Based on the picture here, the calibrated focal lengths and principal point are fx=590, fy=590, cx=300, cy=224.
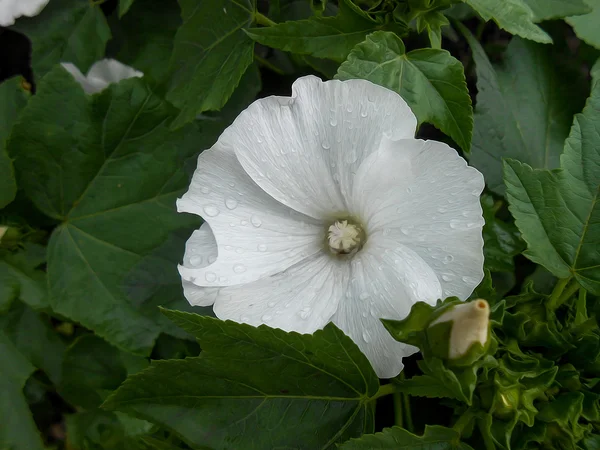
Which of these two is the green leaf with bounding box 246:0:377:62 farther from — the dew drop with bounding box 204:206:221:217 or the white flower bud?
the white flower bud

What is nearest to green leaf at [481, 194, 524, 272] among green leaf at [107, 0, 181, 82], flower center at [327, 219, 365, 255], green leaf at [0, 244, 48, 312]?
flower center at [327, 219, 365, 255]

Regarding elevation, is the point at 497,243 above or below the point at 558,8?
below

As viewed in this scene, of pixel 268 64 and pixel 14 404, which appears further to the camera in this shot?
pixel 268 64

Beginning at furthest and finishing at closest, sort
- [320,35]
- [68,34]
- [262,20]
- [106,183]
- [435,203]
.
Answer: [68,34] < [106,183] < [262,20] < [320,35] < [435,203]

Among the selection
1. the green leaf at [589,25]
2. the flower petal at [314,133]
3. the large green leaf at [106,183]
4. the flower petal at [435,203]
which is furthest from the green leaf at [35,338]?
the green leaf at [589,25]

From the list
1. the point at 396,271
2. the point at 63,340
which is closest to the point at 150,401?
the point at 396,271

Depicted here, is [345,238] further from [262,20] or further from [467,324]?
[262,20]

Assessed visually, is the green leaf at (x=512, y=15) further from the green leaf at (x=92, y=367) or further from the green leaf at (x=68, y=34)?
the green leaf at (x=92, y=367)

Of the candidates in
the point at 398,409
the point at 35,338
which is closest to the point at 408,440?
the point at 398,409
